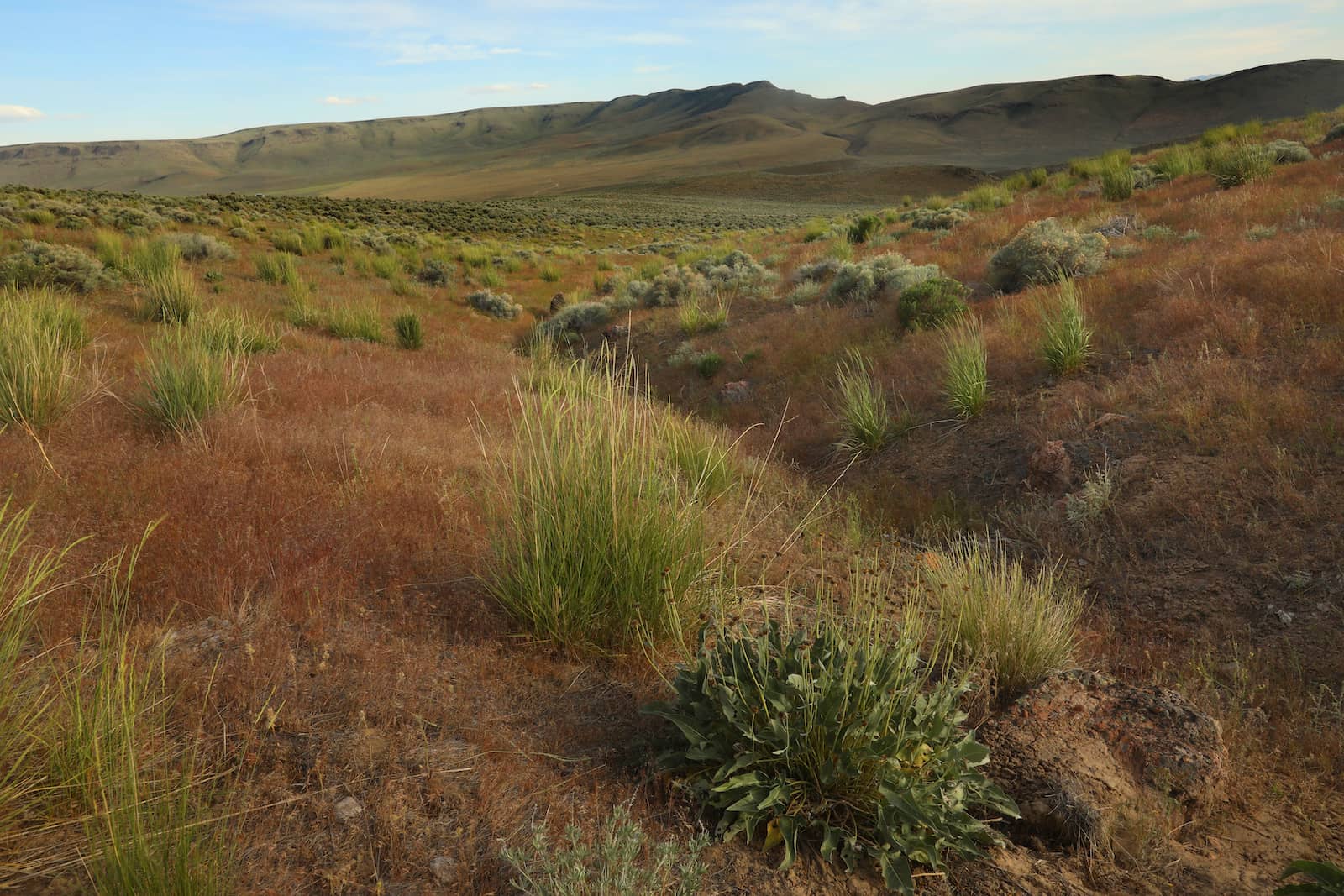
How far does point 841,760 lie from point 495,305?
16172 millimetres

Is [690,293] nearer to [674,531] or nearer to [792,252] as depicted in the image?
[792,252]

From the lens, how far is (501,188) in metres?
114

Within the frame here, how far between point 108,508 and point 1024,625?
471 centimetres

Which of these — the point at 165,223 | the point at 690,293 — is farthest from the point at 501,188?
the point at 690,293

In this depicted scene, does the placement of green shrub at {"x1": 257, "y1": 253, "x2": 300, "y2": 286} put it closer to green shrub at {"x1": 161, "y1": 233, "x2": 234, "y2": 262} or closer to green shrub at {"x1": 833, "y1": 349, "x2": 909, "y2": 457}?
green shrub at {"x1": 161, "y1": 233, "x2": 234, "y2": 262}

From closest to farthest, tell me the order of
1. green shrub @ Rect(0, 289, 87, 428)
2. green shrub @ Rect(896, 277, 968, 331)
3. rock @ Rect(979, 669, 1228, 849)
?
1. rock @ Rect(979, 669, 1228, 849)
2. green shrub @ Rect(0, 289, 87, 428)
3. green shrub @ Rect(896, 277, 968, 331)

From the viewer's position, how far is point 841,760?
2488 millimetres

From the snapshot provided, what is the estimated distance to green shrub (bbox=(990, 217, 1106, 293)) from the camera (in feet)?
30.5

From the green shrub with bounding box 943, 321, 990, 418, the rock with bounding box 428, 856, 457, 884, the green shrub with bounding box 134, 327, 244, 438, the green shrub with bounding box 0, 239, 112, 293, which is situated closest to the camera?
the rock with bounding box 428, 856, 457, 884

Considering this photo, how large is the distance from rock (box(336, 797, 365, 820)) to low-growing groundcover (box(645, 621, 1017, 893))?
99 cm

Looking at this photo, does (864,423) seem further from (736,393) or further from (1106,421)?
(736,393)

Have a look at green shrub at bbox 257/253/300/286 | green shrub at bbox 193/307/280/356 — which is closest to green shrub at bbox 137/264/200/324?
green shrub at bbox 193/307/280/356

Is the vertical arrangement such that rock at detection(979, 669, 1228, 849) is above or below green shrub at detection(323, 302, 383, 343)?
below

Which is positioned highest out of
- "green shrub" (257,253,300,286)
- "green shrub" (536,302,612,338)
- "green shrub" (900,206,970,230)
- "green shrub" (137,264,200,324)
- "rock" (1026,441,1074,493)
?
"green shrub" (900,206,970,230)
